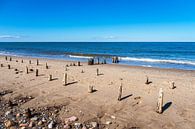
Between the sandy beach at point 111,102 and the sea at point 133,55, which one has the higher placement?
the sea at point 133,55

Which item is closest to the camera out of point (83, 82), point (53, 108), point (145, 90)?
point (53, 108)

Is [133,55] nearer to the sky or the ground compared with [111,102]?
nearer to the sky

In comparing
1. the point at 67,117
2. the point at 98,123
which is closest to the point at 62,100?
the point at 67,117

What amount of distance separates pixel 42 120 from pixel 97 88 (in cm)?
707

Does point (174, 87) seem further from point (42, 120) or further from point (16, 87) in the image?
point (16, 87)

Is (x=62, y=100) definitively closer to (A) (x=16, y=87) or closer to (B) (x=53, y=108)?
(B) (x=53, y=108)

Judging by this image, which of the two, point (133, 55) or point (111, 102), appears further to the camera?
point (133, 55)

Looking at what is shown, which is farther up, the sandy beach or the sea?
the sea

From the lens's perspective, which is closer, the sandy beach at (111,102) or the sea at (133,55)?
the sandy beach at (111,102)

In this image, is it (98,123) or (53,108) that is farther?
(53,108)

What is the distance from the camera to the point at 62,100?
13.6 m

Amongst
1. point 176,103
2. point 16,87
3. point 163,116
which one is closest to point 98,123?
point 163,116

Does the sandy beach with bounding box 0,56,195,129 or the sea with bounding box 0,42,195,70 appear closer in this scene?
the sandy beach with bounding box 0,56,195,129

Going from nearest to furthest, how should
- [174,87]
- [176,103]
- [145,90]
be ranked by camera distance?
[176,103] < [145,90] < [174,87]
